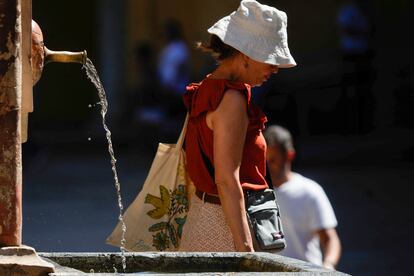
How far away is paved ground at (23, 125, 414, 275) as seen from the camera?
10.4m

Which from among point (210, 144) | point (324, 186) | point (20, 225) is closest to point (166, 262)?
point (20, 225)

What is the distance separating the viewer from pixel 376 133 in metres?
18.8

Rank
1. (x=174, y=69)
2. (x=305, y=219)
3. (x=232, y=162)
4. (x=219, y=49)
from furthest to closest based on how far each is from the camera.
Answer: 1. (x=174, y=69)
2. (x=305, y=219)
3. (x=219, y=49)
4. (x=232, y=162)

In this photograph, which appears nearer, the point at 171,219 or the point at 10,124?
the point at 10,124

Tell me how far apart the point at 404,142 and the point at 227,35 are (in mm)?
13104

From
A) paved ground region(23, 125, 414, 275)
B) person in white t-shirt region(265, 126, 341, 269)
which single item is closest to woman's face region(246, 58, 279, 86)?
person in white t-shirt region(265, 126, 341, 269)

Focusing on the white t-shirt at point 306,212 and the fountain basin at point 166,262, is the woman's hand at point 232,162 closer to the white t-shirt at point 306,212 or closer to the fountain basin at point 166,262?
the fountain basin at point 166,262

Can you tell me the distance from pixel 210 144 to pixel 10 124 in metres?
1.39

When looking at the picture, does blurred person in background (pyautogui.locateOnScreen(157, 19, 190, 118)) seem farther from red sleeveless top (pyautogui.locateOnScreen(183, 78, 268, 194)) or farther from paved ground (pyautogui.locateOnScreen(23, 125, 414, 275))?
red sleeveless top (pyautogui.locateOnScreen(183, 78, 268, 194))

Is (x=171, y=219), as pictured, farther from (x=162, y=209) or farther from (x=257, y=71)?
(x=257, y=71)

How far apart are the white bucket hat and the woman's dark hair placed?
7 centimetres

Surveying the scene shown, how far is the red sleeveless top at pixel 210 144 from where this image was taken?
5.09 m

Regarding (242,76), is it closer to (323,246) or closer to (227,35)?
(227,35)

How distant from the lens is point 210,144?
5117 mm
